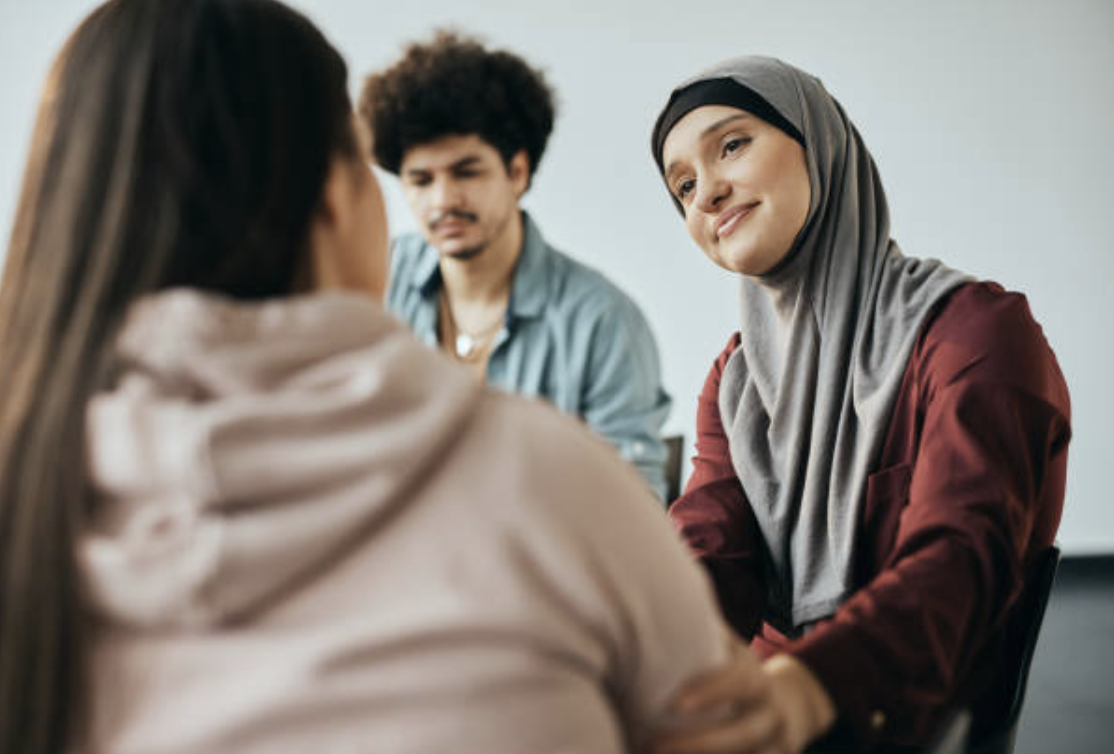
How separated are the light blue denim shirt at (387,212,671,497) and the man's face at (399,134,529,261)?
0.37 feet

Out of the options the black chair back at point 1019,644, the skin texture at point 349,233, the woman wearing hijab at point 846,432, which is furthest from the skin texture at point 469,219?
the skin texture at point 349,233

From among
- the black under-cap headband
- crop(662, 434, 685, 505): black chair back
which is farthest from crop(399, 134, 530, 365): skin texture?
the black under-cap headband

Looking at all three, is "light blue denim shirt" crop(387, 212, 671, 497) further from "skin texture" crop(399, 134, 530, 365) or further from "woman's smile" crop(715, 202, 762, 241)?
"woman's smile" crop(715, 202, 762, 241)

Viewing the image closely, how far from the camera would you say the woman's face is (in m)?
1.37

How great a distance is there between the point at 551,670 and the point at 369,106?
174 centimetres

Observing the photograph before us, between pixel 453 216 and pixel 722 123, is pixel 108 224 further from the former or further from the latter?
pixel 453 216

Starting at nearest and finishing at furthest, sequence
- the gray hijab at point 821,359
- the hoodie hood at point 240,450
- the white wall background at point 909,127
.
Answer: the hoodie hood at point 240,450 < the gray hijab at point 821,359 < the white wall background at point 909,127

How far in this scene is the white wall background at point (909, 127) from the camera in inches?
139

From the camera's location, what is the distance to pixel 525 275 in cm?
211

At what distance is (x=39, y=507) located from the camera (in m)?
0.56

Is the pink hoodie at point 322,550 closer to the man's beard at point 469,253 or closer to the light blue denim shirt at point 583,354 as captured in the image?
the light blue denim shirt at point 583,354

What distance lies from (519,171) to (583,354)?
0.48 m

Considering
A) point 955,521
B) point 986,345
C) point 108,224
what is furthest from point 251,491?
point 986,345

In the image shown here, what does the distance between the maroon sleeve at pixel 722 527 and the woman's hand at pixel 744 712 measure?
413 mm
